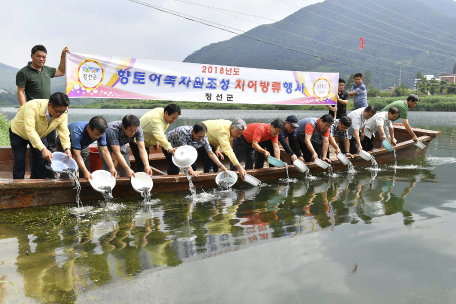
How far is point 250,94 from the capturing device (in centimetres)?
844

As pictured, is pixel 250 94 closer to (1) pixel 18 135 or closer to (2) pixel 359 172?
(2) pixel 359 172

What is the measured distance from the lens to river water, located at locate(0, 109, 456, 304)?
3025 mm

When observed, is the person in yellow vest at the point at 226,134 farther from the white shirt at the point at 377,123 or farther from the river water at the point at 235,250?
the white shirt at the point at 377,123

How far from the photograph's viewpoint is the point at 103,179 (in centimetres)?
522

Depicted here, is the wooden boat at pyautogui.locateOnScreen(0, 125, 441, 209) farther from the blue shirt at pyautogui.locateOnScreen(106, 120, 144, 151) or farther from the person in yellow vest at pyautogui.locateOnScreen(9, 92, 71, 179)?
the blue shirt at pyautogui.locateOnScreen(106, 120, 144, 151)

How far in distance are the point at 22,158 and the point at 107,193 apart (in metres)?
1.29

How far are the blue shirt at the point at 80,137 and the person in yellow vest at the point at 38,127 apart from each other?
0.10m

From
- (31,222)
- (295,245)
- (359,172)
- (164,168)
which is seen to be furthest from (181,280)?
(359,172)

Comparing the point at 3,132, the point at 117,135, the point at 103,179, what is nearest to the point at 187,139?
the point at 117,135

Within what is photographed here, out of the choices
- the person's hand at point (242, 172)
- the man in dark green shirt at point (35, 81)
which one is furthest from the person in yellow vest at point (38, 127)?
the person's hand at point (242, 172)

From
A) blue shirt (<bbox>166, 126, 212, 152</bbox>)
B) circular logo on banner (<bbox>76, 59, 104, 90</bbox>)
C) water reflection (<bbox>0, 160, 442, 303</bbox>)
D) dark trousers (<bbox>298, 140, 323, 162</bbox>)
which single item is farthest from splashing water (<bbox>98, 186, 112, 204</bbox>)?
dark trousers (<bbox>298, 140, 323, 162</bbox>)

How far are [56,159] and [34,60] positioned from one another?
1603mm

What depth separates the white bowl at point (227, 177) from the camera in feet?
20.1

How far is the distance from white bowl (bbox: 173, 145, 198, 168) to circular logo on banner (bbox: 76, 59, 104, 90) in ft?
7.86
